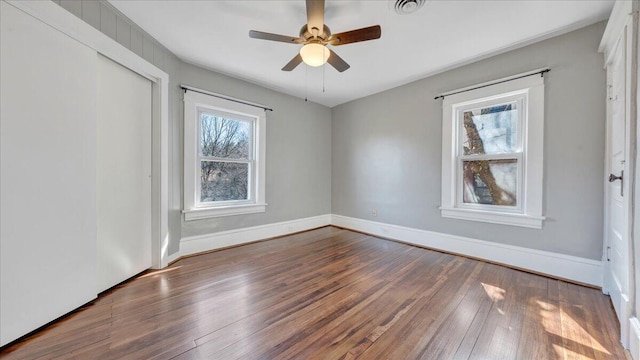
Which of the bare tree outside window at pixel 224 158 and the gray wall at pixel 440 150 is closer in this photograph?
the gray wall at pixel 440 150

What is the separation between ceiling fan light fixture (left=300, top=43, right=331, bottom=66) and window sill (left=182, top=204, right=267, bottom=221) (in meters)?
2.32

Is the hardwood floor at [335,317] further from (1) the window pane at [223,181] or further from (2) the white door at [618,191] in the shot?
(1) the window pane at [223,181]

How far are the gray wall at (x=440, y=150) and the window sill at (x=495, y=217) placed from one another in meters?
0.06

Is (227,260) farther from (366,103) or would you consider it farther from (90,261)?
(366,103)

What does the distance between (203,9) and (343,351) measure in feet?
9.16

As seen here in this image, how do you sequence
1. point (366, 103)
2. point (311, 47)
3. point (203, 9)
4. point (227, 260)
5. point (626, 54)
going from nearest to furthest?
point (626, 54), point (311, 47), point (203, 9), point (227, 260), point (366, 103)

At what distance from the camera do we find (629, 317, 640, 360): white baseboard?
1.23 metres

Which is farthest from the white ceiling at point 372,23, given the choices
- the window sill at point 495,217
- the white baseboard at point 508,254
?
the white baseboard at point 508,254

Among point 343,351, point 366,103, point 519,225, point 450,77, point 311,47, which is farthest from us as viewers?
point 366,103

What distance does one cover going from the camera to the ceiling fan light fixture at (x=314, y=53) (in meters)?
1.84

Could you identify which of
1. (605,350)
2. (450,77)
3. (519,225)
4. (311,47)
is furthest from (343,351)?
(450,77)

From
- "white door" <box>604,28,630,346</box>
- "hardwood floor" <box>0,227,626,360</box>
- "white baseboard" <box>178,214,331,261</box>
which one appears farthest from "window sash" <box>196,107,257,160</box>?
"white door" <box>604,28,630,346</box>

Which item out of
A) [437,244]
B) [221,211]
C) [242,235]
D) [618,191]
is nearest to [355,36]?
[618,191]

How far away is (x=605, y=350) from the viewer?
54.1 inches
